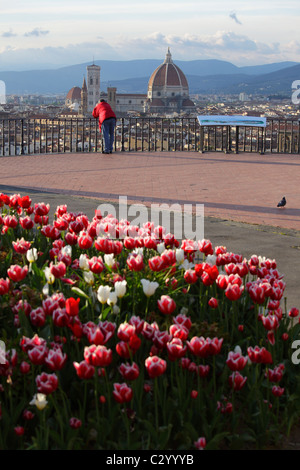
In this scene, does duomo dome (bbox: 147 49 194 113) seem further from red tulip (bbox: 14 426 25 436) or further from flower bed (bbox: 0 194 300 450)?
red tulip (bbox: 14 426 25 436)

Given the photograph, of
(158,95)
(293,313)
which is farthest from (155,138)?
(158,95)

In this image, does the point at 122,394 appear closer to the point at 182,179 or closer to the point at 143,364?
the point at 143,364

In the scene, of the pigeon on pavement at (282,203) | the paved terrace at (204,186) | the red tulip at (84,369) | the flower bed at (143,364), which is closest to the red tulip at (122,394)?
the flower bed at (143,364)

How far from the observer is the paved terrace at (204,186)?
249 inches

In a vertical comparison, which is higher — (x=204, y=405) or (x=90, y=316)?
(x=90, y=316)

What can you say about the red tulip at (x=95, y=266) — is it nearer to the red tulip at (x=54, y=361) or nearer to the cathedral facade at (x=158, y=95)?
the red tulip at (x=54, y=361)

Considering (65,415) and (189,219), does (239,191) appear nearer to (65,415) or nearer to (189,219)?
(189,219)

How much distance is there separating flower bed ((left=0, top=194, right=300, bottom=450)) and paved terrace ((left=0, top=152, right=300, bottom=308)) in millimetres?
1271

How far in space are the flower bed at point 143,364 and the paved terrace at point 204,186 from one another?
4.17 ft

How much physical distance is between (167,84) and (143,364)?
184 meters

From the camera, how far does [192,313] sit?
3213mm

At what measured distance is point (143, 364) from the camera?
9.02 feet
